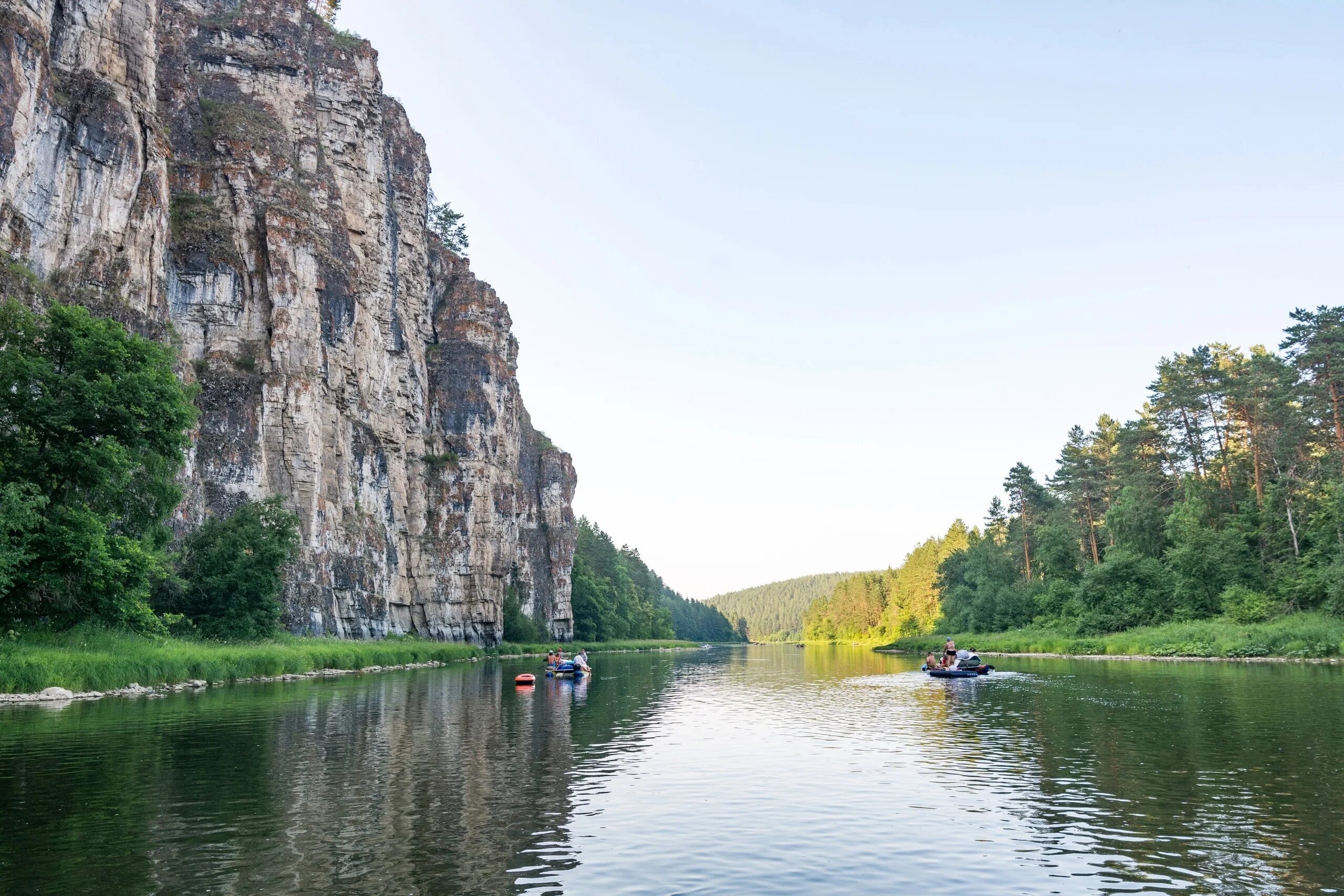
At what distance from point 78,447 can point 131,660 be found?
9007 millimetres

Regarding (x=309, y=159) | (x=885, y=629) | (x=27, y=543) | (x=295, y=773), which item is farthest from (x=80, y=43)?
(x=885, y=629)

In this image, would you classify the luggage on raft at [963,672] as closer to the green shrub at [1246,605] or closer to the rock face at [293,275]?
the green shrub at [1246,605]

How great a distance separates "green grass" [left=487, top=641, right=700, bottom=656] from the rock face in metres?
5.35

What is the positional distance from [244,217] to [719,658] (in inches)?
2719

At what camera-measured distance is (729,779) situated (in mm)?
20109

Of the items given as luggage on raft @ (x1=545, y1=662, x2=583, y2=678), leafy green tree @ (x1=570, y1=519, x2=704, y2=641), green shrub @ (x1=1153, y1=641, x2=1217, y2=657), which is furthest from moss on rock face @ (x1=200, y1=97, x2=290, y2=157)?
green shrub @ (x1=1153, y1=641, x2=1217, y2=657)

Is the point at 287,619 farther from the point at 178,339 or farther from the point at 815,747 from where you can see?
the point at 815,747

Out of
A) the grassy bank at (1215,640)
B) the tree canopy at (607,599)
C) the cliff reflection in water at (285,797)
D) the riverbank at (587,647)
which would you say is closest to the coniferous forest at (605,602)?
the tree canopy at (607,599)

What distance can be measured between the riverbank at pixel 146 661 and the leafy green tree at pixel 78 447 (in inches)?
52.7

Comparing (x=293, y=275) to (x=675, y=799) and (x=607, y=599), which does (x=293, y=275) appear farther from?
(x=607, y=599)

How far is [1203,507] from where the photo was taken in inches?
2771

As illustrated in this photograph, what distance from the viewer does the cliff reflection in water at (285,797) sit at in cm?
1190

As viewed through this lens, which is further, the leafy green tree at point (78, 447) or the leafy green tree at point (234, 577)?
the leafy green tree at point (234, 577)

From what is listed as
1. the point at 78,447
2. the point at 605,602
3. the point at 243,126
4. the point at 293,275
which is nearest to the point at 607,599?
the point at 605,602
